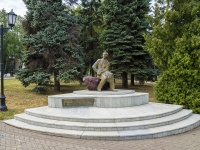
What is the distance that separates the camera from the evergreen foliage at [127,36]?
1468 centimetres

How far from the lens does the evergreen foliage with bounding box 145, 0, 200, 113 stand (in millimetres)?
8508

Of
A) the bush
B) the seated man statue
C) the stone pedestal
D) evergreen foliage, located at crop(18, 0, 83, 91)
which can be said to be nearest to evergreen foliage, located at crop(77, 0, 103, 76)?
evergreen foliage, located at crop(18, 0, 83, 91)

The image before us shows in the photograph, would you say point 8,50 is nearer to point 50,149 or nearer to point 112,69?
point 112,69

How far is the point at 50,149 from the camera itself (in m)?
4.66

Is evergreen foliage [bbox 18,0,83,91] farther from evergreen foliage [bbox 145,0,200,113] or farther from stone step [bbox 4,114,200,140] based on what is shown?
stone step [bbox 4,114,200,140]

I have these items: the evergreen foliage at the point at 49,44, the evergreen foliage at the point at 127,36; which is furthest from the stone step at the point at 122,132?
the evergreen foliage at the point at 127,36

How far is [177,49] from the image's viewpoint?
29.2 feet

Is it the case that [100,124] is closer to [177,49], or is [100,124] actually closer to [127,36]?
[177,49]

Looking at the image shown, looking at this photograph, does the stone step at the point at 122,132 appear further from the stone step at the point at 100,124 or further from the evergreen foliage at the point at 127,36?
the evergreen foliage at the point at 127,36

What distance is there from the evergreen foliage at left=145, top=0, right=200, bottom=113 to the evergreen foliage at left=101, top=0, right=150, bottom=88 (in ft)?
16.3

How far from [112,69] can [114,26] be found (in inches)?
131

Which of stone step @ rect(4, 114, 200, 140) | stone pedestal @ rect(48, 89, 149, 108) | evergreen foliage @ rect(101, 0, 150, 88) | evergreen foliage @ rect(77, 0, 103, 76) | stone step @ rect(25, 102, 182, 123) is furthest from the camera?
evergreen foliage @ rect(77, 0, 103, 76)

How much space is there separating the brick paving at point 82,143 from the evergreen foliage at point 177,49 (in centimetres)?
330

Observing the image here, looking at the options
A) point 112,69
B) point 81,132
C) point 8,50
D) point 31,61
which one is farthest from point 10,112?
point 8,50
